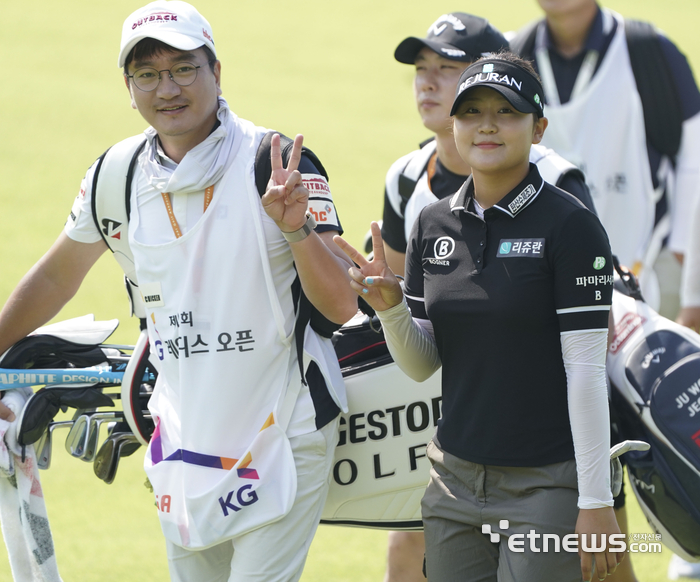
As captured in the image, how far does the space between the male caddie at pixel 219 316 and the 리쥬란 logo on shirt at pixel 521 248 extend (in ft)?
1.45

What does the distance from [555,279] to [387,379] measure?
89cm

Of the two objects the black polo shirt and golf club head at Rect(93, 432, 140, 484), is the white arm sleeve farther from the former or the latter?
golf club head at Rect(93, 432, 140, 484)

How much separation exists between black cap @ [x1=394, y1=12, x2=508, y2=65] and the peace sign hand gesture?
1.16 m

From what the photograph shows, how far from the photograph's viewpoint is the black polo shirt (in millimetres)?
2234

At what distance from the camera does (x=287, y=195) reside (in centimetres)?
241

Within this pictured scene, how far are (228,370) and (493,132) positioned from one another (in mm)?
915

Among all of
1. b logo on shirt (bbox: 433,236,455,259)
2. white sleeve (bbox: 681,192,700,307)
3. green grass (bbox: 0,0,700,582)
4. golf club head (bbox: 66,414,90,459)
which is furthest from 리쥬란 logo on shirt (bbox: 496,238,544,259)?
green grass (bbox: 0,0,700,582)

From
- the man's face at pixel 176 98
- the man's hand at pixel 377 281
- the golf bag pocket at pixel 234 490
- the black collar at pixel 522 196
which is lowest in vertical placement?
the golf bag pocket at pixel 234 490

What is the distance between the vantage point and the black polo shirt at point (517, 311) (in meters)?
2.23

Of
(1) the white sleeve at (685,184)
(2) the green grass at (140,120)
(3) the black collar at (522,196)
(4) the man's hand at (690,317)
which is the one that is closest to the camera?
(3) the black collar at (522,196)

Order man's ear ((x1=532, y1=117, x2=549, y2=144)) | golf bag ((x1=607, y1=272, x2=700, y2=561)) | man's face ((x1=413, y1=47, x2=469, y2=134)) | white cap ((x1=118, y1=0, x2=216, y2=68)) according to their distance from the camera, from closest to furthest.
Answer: man's ear ((x1=532, y1=117, x2=549, y2=144))
white cap ((x1=118, y1=0, x2=216, y2=68))
golf bag ((x1=607, y1=272, x2=700, y2=561))
man's face ((x1=413, y1=47, x2=469, y2=134))

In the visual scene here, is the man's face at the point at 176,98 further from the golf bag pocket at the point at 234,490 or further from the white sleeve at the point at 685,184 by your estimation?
the white sleeve at the point at 685,184

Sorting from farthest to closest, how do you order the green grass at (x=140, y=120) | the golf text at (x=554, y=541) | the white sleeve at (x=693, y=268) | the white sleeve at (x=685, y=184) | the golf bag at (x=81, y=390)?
the white sleeve at (x=685, y=184)
the green grass at (x=140, y=120)
the white sleeve at (x=693, y=268)
the golf bag at (x=81, y=390)
the golf text at (x=554, y=541)

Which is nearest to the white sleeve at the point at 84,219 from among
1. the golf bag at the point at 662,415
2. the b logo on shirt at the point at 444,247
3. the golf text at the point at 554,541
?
the b logo on shirt at the point at 444,247
